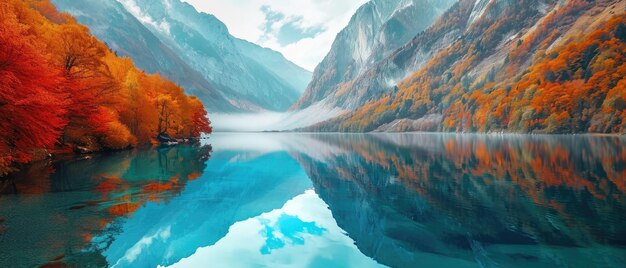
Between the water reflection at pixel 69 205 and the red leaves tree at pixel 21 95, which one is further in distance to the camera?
the red leaves tree at pixel 21 95

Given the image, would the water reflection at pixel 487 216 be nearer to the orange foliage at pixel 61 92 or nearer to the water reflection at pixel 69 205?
the water reflection at pixel 69 205

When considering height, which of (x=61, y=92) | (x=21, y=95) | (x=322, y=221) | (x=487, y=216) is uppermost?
(x=61, y=92)

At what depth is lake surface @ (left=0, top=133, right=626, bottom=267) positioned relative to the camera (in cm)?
1246

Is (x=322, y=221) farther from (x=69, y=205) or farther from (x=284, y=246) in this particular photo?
(x=69, y=205)

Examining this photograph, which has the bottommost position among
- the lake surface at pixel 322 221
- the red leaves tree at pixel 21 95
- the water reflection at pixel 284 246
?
the water reflection at pixel 284 246

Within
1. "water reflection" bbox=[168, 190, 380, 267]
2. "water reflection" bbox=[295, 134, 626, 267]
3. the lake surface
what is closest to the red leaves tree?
the lake surface

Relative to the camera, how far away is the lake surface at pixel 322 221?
12461 millimetres

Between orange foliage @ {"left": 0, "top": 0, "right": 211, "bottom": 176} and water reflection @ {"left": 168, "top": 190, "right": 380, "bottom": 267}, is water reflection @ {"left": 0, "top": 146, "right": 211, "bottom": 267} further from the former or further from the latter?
water reflection @ {"left": 168, "top": 190, "right": 380, "bottom": 267}

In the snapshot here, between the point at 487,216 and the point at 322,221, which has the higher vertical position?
the point at 487,216

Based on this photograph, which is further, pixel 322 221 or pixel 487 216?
pixel 322 221

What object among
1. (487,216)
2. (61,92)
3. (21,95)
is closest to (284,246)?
(487,216)

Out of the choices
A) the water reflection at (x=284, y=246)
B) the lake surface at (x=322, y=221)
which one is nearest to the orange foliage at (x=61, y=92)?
the lake surface at (x=322, y=221)

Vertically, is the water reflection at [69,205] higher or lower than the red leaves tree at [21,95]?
lower

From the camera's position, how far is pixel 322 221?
18.0 meters
